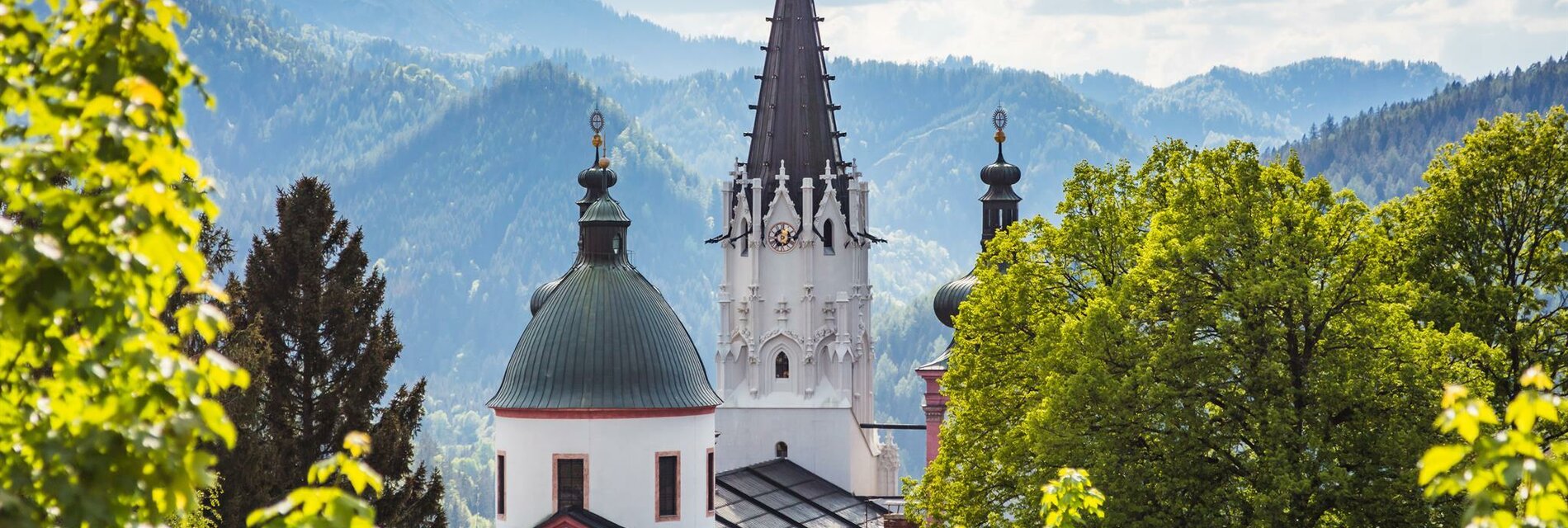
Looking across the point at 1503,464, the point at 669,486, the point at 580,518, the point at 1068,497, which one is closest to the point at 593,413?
the point at 580,518

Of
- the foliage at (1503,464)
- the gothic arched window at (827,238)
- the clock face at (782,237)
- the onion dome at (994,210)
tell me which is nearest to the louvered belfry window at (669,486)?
the clock face at (782,237)

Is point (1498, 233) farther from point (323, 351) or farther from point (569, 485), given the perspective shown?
point (569, 485)

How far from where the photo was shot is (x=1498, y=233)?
30.7 metres

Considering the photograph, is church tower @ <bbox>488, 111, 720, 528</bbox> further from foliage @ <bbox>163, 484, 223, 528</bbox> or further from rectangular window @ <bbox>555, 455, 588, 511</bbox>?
foliage @ <bbox>163, 484, 223, 528</bbox>

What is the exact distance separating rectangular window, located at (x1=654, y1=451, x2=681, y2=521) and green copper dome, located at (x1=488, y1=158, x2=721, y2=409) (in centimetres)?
114

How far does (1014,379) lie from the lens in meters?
34.4

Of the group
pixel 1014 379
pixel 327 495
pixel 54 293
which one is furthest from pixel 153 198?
pixel 1014 379

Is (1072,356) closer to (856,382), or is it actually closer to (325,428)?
(325,428)

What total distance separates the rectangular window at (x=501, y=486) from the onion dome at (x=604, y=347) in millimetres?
1135

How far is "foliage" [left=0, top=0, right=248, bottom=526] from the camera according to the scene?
8.22 metres

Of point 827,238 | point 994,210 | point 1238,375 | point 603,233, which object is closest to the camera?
point 1238,375

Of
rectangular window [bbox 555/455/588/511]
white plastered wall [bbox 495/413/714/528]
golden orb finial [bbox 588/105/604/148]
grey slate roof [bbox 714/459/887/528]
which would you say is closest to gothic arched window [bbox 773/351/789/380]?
grey slate roof [bbox 714/459/887/528]

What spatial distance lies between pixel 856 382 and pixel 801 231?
501 centimetres

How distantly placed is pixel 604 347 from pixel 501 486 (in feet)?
12.2
